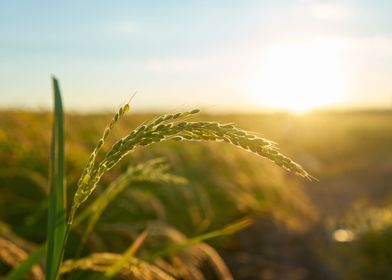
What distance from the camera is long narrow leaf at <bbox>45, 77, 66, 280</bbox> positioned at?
4.04ft

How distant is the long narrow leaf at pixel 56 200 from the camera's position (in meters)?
1.23

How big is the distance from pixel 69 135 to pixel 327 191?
1182cm

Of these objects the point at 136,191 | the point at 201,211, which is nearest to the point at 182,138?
the point at 136,191

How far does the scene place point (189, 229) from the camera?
4.89 metres

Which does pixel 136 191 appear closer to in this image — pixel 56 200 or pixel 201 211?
pixel 201 211

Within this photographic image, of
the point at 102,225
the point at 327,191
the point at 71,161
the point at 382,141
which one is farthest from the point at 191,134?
the point at 382,141

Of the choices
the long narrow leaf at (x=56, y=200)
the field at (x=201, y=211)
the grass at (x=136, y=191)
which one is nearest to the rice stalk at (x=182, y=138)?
the long narrow leaf at (x=56, y=200)

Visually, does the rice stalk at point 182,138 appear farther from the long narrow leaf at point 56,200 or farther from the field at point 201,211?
the field at point 201,211

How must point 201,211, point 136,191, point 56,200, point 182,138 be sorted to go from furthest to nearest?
point 201,211 → point 136,191 → point 56,200 → point 182,138

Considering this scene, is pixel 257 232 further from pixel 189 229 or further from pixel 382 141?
pixel 382 141

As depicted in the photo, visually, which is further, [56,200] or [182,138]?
[56,200]

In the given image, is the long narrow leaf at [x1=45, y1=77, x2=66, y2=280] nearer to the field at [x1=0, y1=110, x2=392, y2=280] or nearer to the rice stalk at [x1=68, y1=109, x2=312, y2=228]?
the rice stalk at [x1=68, y1=109, x2=312, y2=228]

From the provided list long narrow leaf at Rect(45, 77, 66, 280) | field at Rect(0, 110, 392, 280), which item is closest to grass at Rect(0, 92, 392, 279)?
field at Rect(0, 110, 392, 280)

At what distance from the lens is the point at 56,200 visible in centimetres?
137
